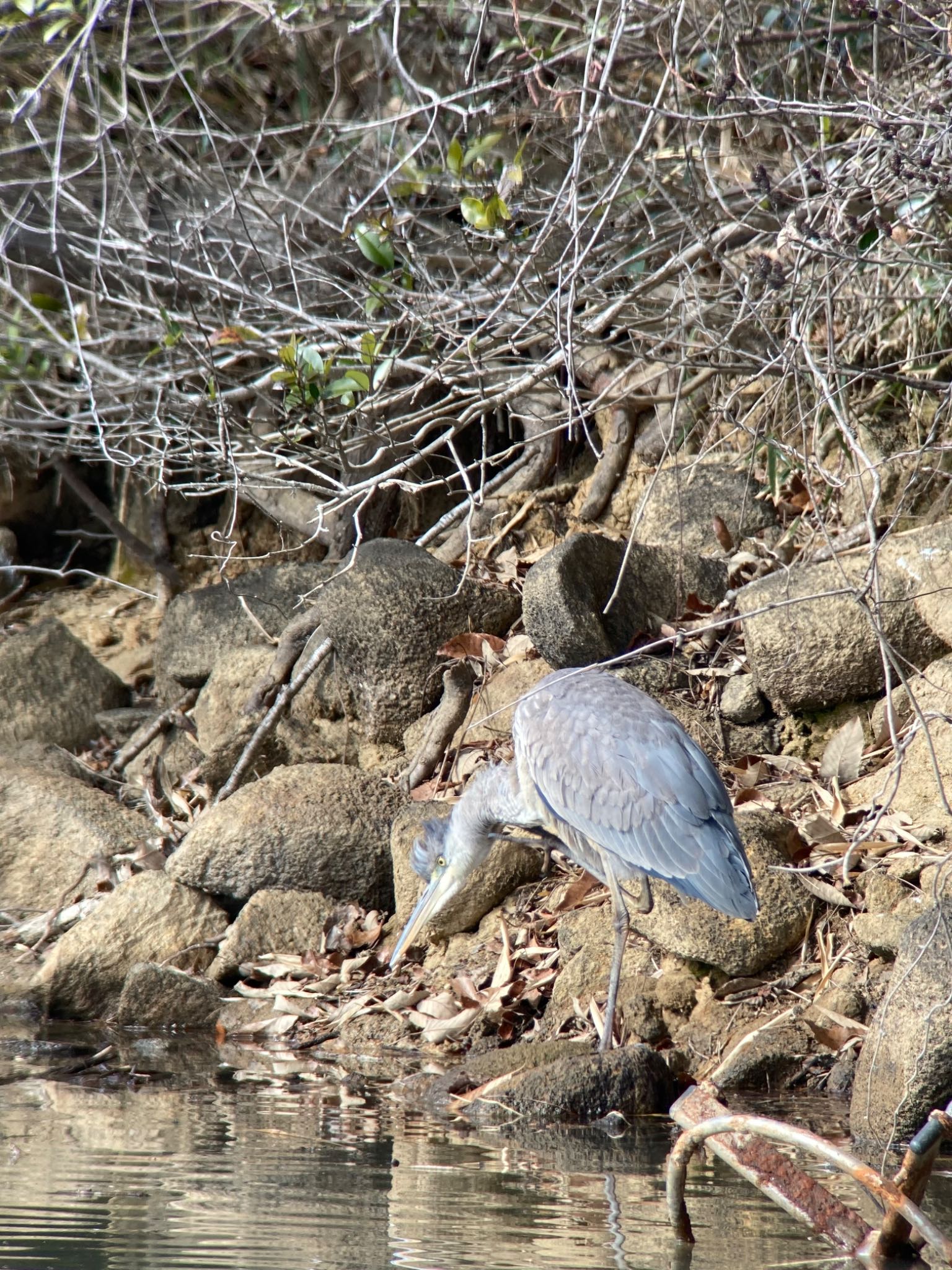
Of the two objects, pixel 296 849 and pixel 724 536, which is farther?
pixel 724 536

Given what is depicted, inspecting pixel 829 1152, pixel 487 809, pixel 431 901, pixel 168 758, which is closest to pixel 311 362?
pixel 487 809

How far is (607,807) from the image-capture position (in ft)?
15.7

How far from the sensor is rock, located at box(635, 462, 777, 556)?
22.3ft

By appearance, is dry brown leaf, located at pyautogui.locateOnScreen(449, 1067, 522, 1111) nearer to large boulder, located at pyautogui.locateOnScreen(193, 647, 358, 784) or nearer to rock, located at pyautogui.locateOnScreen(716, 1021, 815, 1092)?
rock, located at pyautogui.locateOnScreen(716, 1021, 815, 1092)

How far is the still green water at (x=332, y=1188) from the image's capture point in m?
2.76

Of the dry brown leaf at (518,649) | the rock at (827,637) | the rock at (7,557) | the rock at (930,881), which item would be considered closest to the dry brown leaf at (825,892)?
the rock at (930,881)

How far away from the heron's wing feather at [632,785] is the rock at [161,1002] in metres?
1.61

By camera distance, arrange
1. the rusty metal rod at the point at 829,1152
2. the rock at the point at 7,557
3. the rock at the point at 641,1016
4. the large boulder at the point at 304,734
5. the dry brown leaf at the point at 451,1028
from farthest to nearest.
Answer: the rock at the point at 7,557 < the large boulder at the point at 304,734 < the dry brown leaf at the point at 451,1028 < the rock at the point at 641,1016 < the rusty metal rod at the point at 829,1152

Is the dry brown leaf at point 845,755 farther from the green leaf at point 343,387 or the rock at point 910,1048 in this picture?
the green leaf at point 343,387

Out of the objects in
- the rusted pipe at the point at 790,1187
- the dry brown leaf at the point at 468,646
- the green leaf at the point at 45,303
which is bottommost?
the dry brown leaf at the point at 468,646

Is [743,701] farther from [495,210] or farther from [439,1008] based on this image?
[495,210]

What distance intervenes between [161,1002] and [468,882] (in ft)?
4.21

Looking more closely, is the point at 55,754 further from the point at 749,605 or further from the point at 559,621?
the point at 749,605

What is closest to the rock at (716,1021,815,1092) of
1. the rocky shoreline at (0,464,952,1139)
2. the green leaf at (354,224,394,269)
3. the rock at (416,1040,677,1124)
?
the rocky shoreline at (0,464,952,1139)
